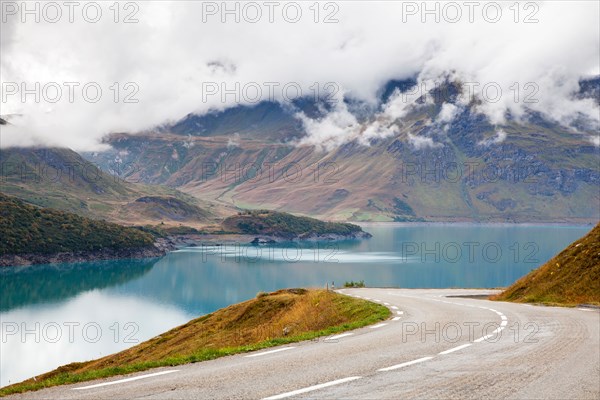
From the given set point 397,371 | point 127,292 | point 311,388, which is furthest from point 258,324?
point 127,292

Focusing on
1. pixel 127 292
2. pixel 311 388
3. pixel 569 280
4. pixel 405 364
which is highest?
pixel 311 388

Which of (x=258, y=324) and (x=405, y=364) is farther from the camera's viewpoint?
(x=258, y=324)

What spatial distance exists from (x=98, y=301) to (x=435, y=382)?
12404 cm

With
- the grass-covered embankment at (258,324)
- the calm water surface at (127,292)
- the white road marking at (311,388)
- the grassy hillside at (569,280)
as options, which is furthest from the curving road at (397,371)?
the calm water surface at (127,292)

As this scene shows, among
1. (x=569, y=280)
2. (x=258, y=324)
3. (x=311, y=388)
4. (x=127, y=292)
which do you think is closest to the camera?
(x=311, y=388)

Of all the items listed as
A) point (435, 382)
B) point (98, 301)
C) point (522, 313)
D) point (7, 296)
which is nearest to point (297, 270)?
point (98, 301)

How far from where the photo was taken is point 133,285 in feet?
504

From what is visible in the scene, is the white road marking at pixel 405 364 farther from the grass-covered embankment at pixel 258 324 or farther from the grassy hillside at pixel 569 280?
the grassy hillside at pixel 569 280

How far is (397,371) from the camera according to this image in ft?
42.9

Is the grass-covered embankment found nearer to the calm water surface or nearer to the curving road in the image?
the curving road

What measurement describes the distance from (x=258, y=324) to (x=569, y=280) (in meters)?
19.9

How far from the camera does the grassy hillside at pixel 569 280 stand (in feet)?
107

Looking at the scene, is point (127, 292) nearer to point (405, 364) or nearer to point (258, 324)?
point (258, 324)

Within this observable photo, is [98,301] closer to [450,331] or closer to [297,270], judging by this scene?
[297,270]
